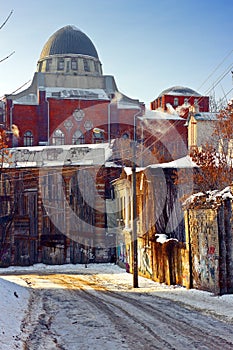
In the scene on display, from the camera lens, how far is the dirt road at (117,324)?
1110 cm

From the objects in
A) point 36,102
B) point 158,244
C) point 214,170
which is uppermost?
point 36,102

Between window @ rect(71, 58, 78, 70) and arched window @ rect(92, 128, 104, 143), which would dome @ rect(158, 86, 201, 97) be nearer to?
window @ rect(71, 58, 78, 70)

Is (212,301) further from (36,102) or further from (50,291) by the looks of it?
(36,102)

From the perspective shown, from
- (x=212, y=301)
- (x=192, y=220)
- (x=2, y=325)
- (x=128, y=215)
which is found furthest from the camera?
(x=128, y=215)

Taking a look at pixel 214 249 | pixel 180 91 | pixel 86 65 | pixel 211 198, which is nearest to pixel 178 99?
pixel 180 91

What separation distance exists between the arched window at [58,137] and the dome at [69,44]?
10.9 m

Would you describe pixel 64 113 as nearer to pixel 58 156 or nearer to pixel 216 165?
pixel 58 156

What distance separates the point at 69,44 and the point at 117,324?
49499 mm

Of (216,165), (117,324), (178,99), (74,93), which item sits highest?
(178,99)

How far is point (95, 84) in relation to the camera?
57000mm

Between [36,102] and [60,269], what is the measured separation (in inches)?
896

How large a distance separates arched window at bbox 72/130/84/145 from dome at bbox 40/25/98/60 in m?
11.1

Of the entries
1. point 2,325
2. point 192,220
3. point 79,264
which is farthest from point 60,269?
point 2,325

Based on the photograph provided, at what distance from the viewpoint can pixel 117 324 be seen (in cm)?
1344
